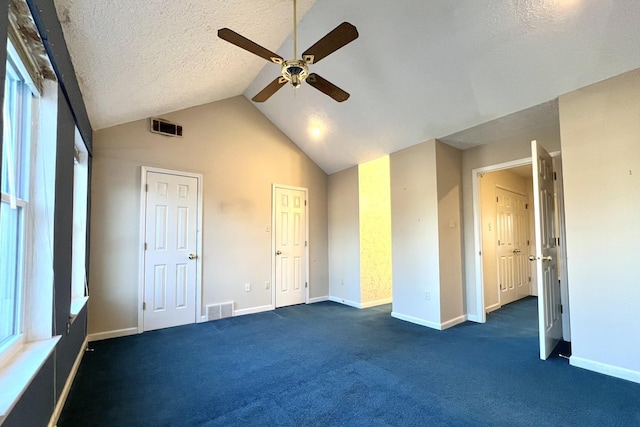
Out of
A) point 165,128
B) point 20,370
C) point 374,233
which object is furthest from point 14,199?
point 374,233

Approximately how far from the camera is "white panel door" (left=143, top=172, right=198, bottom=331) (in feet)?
12.2

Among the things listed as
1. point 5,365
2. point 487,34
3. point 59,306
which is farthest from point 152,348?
point 487,34

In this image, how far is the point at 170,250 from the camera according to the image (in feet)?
12.6

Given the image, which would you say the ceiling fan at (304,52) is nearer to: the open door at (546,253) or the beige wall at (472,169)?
the open door at (546,253)

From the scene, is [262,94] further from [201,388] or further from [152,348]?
A: [152,348]

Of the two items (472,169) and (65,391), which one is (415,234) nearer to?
(472,169)

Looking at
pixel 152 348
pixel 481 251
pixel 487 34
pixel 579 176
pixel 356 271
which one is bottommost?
pixel 152 348

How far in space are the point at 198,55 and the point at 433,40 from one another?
6.95ft

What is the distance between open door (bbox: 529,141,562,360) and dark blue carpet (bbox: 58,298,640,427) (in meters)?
0.26

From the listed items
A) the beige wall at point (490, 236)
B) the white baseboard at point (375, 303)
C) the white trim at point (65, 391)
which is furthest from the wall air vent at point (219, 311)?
the beige wall at point (490, 236)

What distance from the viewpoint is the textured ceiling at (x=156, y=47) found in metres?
1.88

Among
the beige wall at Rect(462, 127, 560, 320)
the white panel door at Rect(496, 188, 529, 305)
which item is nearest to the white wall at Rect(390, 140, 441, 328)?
the beige wall at Rect(462, 127, 560, 320)

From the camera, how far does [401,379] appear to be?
237 cm

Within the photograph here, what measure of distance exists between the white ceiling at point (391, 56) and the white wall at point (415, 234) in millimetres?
358
